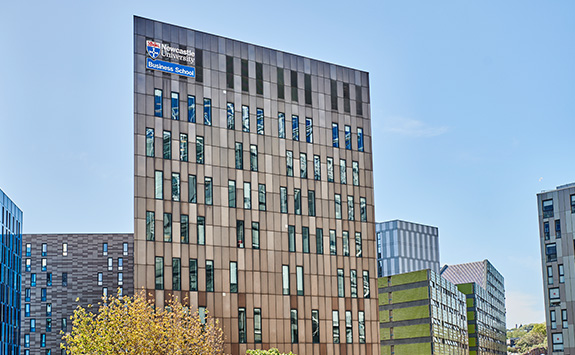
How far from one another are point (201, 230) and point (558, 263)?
76288mm

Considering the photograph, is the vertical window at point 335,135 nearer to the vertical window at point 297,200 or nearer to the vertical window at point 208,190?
the vertical window at point 297,200

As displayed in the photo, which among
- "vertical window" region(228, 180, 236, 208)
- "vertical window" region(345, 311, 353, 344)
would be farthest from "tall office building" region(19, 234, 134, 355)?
"vertical window" region(228, 180, 236, 208)

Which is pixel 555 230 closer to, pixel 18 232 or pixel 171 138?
pixel 171 138

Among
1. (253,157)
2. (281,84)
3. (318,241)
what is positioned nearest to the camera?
(253,157)

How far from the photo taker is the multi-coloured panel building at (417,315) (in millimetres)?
136875

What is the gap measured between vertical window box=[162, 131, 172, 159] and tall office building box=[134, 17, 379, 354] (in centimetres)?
11

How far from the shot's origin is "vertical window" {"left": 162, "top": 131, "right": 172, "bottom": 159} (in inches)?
3034

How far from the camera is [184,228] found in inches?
3044

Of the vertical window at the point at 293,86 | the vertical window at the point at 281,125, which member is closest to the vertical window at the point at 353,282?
the vertical window at the point at 281,125

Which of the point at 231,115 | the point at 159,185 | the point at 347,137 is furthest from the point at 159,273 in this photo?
the point at 347,137

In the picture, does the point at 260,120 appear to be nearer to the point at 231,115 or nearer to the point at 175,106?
the point at 231,115

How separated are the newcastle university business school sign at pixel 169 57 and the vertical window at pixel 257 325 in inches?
1004

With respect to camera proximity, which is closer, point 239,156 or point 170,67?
point 170,67

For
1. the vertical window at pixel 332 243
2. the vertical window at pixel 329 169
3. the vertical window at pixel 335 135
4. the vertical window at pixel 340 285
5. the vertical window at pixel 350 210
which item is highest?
the vertical window at pixel 335 135
